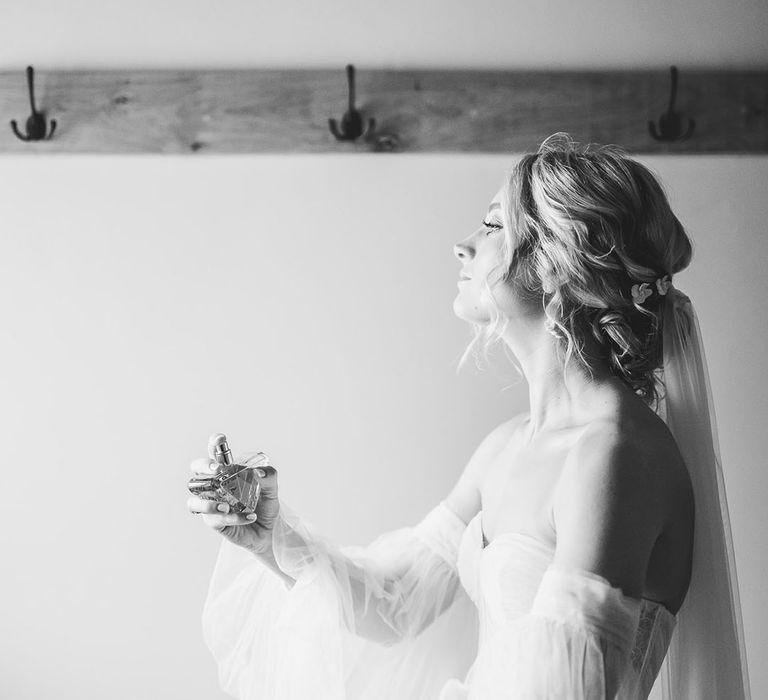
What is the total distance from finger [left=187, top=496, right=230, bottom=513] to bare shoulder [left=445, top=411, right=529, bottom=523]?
1.49 ft

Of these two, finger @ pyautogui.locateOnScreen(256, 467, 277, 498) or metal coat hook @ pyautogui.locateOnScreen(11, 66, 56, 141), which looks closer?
finger @ pyautogui.locateOnScreen(256, 467, 277, 498)

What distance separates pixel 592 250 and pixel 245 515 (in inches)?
23.9

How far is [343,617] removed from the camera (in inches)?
51.9

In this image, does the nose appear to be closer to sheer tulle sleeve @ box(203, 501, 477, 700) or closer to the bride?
the bride

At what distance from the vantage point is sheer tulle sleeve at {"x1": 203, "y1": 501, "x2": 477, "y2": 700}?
1.26m

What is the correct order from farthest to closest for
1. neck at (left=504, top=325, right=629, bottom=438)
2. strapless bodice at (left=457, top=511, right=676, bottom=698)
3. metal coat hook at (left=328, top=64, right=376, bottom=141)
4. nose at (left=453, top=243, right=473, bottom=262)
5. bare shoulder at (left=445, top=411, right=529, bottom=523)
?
metal coat hook at (left=328, top=64, right=376, bottom=141) → bare shoulder at (left=445, top=411, right=529, bottom=523) → nose at (left=453, top=243, right=473, bottom=262) → neck at (left=504, top=325, right=629, bottom=438) → strapless bodice at (left=457, top=511, right=676, bottom=698)

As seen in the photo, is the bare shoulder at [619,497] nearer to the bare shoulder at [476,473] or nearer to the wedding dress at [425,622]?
the wedding dress at [425,622]

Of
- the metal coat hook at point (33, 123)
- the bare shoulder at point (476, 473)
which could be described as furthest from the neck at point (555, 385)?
the metal coat hook at point (33, 123)

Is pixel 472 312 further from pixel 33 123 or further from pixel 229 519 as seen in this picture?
pixel 33 123

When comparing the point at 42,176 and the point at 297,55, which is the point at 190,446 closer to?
the point at 42,176

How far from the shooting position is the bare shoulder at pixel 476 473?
1.40 meters

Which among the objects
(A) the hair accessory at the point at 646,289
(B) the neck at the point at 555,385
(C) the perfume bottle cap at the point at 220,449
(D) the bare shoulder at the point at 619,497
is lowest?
(D) the bare shoulder at the point at 619,497

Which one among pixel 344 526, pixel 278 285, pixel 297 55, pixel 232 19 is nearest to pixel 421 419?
pixel 344 526

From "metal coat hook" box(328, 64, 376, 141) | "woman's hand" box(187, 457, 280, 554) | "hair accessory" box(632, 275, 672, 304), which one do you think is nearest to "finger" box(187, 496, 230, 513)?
"woman's hand" box(187, 457, 280, 554)
